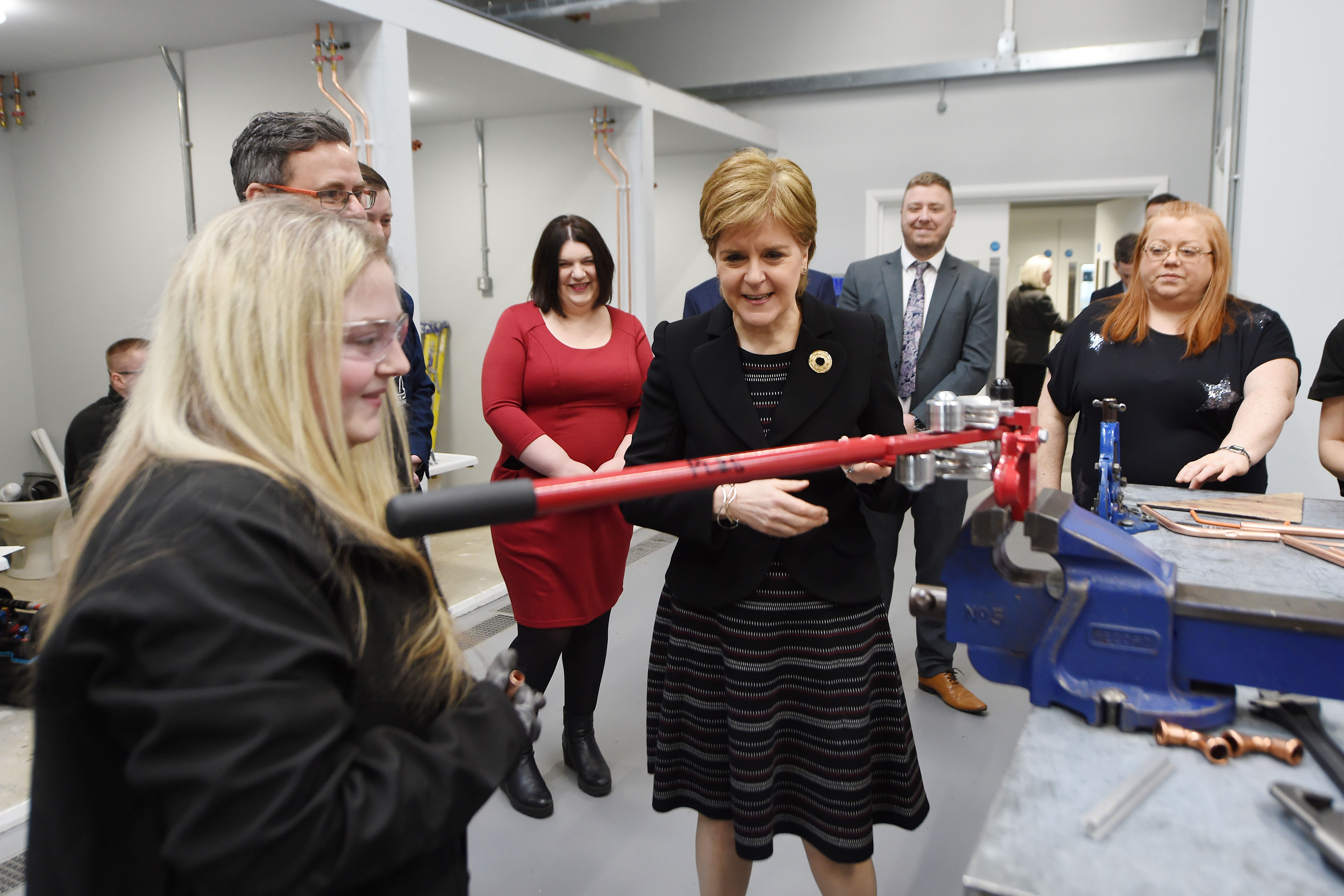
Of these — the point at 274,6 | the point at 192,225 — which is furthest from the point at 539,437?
the point at 192,225

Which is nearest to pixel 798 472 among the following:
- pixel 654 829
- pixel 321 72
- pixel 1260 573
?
pixel 1260 573

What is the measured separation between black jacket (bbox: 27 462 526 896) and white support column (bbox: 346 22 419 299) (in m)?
2.58

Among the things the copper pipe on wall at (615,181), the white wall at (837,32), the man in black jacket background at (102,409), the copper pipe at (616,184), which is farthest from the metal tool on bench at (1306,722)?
the white wall at (837,32)

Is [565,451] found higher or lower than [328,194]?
lower

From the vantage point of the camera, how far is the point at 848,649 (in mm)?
1353

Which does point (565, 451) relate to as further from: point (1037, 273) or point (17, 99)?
point (1037, 273)

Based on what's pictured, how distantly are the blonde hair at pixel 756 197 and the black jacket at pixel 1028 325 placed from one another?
5343mm

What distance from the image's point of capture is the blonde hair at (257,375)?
0.71 m

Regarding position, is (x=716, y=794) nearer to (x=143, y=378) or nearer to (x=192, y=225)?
(x=143, y=378)

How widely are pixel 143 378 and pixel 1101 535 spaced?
38.5 inches

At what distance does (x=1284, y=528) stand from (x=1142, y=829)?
1.04 metres

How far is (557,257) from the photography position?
2312 millimetres

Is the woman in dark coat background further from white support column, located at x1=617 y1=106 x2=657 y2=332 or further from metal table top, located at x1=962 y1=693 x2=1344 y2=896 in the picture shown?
metal table top, located at x1=962 y1=693 x2=1344 y2=896

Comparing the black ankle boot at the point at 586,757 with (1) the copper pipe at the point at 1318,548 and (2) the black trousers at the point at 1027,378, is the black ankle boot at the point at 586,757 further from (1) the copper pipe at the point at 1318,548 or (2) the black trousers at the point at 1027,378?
(2) the black trousers at the point at 1027,378
